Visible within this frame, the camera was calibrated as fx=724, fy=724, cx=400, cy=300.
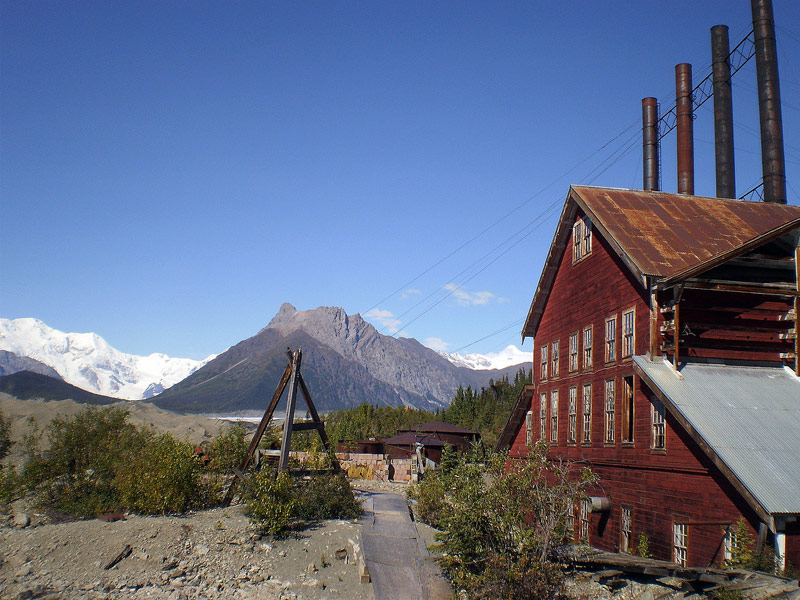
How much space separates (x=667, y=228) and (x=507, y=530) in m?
11.4

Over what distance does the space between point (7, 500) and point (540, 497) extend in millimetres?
22291

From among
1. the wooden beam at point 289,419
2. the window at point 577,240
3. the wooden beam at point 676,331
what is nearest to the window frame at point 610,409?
the wooden beam at point 676,331

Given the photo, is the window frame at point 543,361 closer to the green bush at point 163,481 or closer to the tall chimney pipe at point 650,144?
the green bush at point 163,481

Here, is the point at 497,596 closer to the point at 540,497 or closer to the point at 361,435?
the point at 540,497

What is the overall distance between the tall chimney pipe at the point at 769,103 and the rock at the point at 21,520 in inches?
1260

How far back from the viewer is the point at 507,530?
15.7 meters

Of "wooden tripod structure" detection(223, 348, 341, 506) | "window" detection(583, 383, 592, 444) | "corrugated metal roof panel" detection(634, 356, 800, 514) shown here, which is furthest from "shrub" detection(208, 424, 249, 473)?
"corrugated metal roof panel" detection(634, 356, 800, 514)

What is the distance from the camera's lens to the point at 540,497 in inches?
604

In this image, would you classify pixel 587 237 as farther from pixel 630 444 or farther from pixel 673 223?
pixel 630 444

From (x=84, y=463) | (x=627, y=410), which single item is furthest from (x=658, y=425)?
(x=84, y=463)

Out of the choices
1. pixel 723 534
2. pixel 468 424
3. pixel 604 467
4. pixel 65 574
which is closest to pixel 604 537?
pixel 604 467

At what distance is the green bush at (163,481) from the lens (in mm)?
23234

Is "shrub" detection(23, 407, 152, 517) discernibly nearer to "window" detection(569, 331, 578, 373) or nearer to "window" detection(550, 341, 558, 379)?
"window" detection(550, 341, 558, 379)

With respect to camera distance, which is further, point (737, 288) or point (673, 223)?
point (673, 223)
